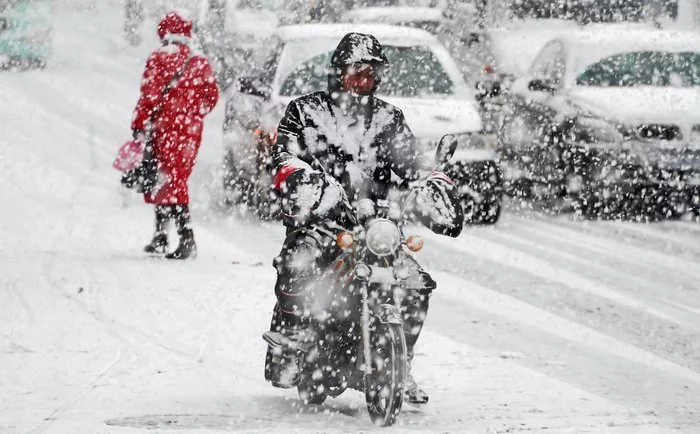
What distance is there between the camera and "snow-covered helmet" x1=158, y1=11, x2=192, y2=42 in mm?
10461

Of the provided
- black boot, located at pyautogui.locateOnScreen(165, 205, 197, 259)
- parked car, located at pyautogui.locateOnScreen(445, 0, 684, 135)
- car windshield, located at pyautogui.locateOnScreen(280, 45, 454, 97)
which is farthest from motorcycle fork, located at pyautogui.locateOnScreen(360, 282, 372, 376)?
parked car, located at pyautogui.locateOnScreen(445, 0, 684, 135)

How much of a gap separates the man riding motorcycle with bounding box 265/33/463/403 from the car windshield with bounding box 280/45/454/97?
6348 mm

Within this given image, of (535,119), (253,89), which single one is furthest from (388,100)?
(535,119)

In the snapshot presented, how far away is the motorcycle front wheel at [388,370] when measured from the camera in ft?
18.5

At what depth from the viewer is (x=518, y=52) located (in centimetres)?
2189

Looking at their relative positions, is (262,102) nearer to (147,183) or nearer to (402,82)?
(402,82)

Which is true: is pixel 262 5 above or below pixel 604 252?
above

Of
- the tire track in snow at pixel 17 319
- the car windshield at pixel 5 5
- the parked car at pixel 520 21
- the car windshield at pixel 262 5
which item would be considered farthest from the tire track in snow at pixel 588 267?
the car windshield at pixel 262 5

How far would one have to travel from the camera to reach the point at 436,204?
5.71 metres

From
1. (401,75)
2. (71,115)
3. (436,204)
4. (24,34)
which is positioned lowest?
(71,115)

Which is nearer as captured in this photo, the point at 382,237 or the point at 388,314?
the point at 382,237

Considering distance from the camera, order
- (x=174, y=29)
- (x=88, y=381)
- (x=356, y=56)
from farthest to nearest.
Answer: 1. (x=174, y=29)
2. (x=88, y=381)
3. (x=356, y=56)

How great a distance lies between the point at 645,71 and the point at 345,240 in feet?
32.0

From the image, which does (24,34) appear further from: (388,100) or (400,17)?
(388,100)
